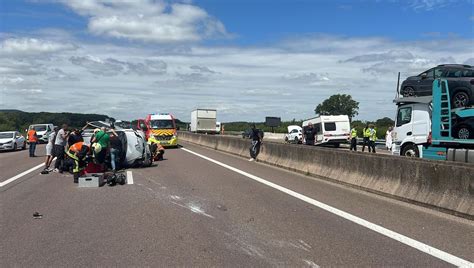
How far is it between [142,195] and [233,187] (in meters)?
2.42

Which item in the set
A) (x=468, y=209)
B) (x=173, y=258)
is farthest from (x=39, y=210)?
(x=468, y=209)

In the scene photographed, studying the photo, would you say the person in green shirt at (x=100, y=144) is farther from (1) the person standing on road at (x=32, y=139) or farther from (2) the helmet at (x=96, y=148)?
(1) the person standing on road at (x=32, y=139)

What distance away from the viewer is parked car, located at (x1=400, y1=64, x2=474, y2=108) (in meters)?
14.3

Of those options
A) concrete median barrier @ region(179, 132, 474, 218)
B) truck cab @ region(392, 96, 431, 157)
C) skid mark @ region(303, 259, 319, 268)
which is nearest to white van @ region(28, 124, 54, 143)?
concrete median barrier @ region(179, 132, 474, 218)

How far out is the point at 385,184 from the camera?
10.4 meters

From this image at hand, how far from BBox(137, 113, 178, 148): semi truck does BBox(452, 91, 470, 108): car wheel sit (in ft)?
68.8

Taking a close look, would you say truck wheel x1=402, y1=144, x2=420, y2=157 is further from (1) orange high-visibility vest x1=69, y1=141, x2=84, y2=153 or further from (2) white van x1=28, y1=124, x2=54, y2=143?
(2) white van x1=28, y1=124, x2=54, y2=143

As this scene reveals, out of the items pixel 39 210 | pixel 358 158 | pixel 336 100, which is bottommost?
pixel 39 210

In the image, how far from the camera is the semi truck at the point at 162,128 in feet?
105

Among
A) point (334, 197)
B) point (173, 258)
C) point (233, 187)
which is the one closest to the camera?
point (173, 258)

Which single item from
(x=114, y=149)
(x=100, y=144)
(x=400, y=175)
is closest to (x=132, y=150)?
(x=114, y=149)

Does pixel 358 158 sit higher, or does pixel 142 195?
pixel 358 158

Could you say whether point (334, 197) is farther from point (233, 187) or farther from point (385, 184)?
point (233, 187)

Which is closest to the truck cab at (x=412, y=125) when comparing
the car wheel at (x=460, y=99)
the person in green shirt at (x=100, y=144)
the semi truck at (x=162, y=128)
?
the car wheel at (x=460, y=99)
